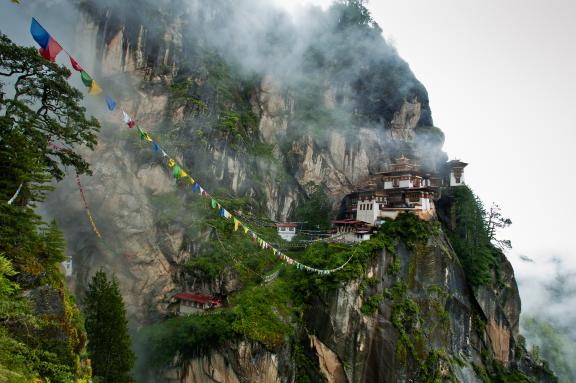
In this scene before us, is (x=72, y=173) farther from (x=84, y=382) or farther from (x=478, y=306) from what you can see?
(x=478, y=306)

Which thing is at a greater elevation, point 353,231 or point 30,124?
point 30,124

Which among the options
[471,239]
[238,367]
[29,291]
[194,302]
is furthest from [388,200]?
[29,291]

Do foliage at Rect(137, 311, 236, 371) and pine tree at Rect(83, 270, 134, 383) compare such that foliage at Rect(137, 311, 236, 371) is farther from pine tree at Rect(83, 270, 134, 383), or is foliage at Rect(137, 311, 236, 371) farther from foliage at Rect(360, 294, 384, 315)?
foliage at Rect(360, 294, 384, 315)

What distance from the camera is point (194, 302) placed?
30.7 meters

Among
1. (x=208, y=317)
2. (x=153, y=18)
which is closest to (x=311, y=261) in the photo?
(x=208, y=317)

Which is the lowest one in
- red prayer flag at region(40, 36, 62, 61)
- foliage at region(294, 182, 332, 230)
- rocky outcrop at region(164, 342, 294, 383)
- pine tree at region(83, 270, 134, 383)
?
rocky outcrop at region(164, 342, 294, 383)

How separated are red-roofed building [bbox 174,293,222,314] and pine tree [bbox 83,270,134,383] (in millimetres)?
8666

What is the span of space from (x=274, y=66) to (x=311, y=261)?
1284 inches

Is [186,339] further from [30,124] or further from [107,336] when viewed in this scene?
[30,124]

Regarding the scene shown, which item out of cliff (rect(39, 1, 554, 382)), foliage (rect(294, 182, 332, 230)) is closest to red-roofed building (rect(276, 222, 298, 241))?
foliage (rect(294, 182, 332, 230))

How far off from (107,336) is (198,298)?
9869 mm

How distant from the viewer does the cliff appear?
28984 mm

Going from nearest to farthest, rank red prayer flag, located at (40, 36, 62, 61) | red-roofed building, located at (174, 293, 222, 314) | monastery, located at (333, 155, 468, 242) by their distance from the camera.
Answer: red prayer flag, located at (40, 36, 62, 61) → red-roofed building, located at (174, 293, 222, 314) → monastery, located at (333, 155, 468, 242)

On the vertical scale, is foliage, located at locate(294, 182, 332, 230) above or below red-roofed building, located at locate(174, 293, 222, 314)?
above
